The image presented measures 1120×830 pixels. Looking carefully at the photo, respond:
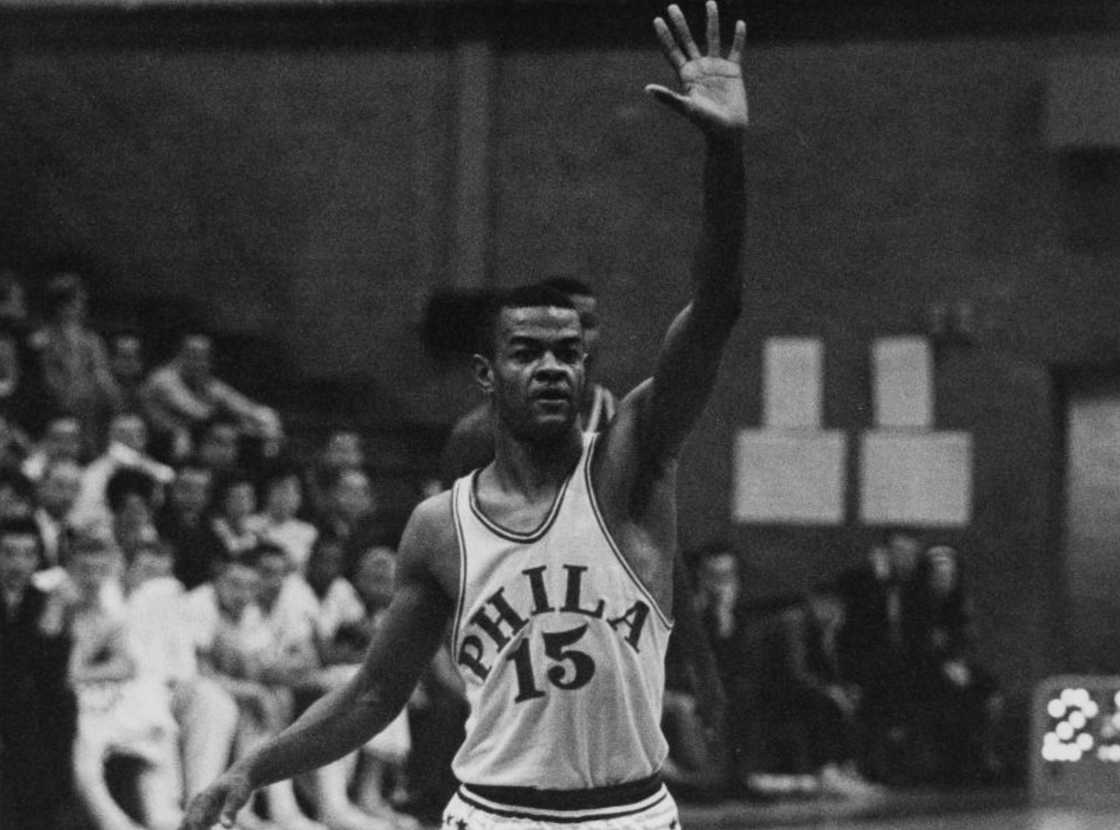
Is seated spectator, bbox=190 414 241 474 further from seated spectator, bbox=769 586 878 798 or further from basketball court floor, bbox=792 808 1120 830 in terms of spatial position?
basketball court floor, bbox=792 808 1120 830

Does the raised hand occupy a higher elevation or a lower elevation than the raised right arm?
higher

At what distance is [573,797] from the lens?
439 centimetres

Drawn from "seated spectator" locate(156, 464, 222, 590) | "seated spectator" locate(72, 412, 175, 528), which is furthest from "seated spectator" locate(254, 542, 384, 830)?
"seated spectator" locate(72, 412, 175, 528)

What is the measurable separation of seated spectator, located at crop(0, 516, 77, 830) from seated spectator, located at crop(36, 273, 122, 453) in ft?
7.47

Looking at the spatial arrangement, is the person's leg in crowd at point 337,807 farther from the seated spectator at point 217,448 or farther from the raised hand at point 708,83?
the raised hand at point 708,83

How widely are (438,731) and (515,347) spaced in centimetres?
643

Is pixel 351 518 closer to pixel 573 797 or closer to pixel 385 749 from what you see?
pixel 385 749

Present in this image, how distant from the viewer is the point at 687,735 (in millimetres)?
12281

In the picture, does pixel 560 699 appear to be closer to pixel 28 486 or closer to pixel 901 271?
pixel 28 486

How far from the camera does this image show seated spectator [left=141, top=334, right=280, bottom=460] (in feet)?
41.3

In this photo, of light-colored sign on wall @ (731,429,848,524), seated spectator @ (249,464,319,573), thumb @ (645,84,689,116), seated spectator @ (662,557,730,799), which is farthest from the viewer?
light-colored sign on wall @ (731,429,848,524)

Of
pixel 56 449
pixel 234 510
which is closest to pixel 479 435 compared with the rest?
pixel 56 449

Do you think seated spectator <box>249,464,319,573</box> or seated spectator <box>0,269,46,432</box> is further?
seated spectator <box>0,269,46,432</box>

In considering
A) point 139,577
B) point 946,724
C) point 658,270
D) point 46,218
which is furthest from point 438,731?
point 46,218
